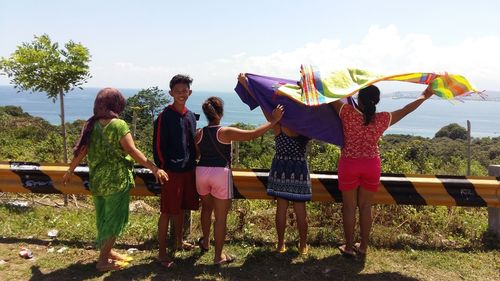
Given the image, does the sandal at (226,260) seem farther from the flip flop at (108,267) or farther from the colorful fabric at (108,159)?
the colorful fabric at (108,159)

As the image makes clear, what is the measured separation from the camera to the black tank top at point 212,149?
440 cm

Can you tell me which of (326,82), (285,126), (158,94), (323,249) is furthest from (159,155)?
(158,94)

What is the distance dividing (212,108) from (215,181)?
0.76 metres

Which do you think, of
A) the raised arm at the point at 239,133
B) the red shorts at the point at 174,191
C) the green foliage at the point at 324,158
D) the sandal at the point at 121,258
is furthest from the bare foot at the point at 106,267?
the green foliage at the point at 324,158

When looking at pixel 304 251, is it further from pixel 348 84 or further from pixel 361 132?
pixel 348 84

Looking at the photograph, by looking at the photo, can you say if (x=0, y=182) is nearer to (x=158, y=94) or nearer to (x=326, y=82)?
(x=326, y=82)

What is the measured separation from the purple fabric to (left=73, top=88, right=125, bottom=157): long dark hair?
57.6 inches

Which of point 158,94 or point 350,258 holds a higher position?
point 158,94

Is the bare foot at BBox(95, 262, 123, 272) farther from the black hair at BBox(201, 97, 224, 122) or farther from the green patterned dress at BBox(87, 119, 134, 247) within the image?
the black hair at BBox(201, 97, 224, 122)

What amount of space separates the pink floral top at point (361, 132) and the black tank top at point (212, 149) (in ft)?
4.25

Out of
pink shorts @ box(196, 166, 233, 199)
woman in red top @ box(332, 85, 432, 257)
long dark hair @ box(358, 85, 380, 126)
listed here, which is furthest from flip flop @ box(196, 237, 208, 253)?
long dark hair @ box(358, 85, 380, 126)

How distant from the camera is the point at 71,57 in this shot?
7.17 meters

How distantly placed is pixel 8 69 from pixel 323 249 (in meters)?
5.83

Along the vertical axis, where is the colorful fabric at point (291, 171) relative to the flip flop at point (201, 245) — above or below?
above
